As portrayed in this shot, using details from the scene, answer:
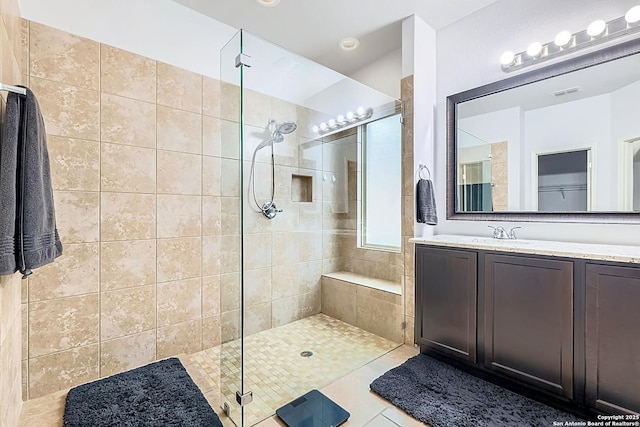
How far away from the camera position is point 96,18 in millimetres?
1843

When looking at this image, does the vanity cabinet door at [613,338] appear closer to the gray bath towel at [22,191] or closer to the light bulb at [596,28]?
the light bulb at [596,28]

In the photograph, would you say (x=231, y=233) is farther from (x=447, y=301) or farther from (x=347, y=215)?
(x=447, y=301)

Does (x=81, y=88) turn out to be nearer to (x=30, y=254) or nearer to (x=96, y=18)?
(x=96, y=18)

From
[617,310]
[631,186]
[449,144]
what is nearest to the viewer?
[617,310]

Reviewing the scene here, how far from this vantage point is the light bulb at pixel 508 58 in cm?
209

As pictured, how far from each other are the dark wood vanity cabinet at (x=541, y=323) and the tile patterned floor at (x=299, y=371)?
522 millimetres

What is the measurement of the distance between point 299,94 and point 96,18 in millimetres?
1364

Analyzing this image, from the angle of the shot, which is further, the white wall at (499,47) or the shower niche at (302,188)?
the shower niche at (302,188)

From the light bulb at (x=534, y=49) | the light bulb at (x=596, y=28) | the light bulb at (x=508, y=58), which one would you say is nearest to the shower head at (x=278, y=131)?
the light bulb at (x=508, y=58)

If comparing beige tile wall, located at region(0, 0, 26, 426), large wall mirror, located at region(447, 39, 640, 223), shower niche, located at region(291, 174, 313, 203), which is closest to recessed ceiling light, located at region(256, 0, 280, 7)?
shower niche, located at region(291, 174, 313, 203)

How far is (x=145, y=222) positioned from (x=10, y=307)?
82cm

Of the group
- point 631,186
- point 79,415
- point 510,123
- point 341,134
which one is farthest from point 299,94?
point 79,415

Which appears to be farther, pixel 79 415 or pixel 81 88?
pixel 81 88

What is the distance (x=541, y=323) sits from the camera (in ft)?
5.34
